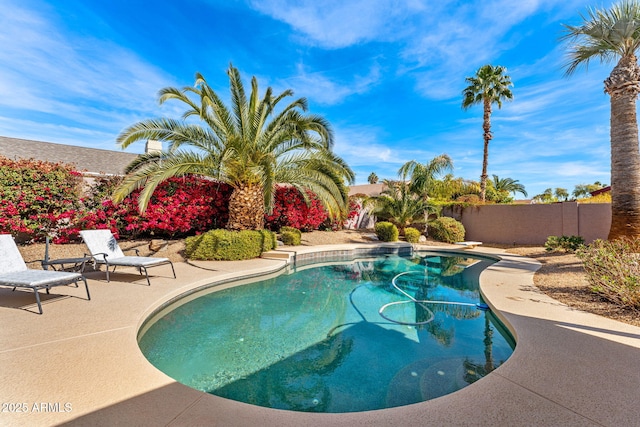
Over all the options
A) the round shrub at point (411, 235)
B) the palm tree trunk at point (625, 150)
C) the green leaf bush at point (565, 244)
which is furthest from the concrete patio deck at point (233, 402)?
the round shrub at point (411, 235)

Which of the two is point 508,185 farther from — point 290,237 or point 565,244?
point 290,237

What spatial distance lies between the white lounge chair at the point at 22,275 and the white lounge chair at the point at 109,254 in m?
1.26

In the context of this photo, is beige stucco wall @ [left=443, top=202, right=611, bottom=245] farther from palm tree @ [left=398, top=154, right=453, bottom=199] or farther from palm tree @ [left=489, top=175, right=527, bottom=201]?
palm tree @ [left=489, top=175, right=527, bottom=201]

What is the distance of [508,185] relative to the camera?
108 feet

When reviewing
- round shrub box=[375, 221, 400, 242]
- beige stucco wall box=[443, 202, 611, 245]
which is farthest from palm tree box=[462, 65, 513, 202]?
round shrub box=[375, 221, 400, 242]

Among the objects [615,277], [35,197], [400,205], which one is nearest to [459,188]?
[400,205]

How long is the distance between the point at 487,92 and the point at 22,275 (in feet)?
77.8

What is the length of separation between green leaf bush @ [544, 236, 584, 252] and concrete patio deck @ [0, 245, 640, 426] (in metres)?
7.82

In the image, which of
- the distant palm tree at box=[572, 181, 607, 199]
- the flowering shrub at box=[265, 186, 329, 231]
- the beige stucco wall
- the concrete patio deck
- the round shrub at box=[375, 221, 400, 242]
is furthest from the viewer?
the distant palm tree at box=[572, 181, 607, 199]

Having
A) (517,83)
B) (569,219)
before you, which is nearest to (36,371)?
(569,219)

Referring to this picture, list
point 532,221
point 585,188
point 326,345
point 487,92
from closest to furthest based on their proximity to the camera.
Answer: point 326,345 → point 532,221 → point 487,92 → point 585,188

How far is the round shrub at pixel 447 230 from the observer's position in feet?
52.0

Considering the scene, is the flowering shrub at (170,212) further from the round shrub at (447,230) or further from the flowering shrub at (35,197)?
the round shrub at (447,230)

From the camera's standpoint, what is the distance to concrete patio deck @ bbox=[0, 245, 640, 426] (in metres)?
2.03
